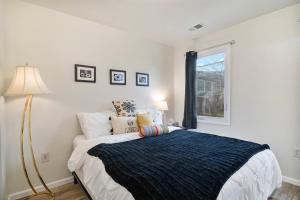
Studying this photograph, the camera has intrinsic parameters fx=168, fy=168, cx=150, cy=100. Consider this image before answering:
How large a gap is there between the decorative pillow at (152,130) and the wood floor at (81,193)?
106 cm

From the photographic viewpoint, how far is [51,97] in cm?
231

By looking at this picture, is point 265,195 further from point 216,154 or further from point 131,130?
point 131,130

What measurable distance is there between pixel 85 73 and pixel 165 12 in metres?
1.50

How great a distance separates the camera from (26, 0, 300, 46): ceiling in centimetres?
220

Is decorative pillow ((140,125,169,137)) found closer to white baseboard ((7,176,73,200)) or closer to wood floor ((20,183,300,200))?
wood floor ((20,183,300,200))

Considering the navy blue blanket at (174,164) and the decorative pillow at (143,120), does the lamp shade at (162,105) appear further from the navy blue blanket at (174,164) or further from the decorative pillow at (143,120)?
the navy blue blanket at (174,164)

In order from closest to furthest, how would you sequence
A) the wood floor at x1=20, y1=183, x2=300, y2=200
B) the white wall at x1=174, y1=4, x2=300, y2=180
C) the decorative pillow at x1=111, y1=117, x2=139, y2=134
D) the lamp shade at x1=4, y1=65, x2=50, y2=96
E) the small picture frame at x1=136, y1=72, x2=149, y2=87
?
the lamp shade at x1=4, y1=65, x2=50, y2=96 → the wood floor at x1=20, y1=183, x2=300, y2=200 → the white wall at x1=174, y1=4, x2=300, y2=180 → the decorative pillow at x1=111, y1=117, x2=139, y2=134 → the small picture frame at x1=136, y1=72, x2=149, y2=87

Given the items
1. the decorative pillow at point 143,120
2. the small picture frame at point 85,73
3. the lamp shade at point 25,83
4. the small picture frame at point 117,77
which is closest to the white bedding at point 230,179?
the decorative pillow at point 143,120

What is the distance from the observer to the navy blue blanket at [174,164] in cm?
101

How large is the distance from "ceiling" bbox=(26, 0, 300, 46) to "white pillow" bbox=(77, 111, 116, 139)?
149 cm

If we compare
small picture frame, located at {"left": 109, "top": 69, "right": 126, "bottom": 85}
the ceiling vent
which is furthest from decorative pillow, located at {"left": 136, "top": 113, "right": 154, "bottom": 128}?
the ceiling vent

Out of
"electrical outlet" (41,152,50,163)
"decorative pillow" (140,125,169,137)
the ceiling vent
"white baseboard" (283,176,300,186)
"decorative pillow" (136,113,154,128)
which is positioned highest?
the ceiling vent

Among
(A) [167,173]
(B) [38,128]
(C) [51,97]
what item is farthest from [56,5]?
(A) [167,173]

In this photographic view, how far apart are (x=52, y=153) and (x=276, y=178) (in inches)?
108
